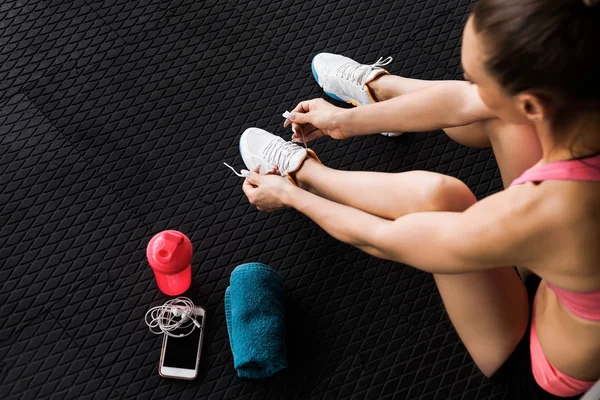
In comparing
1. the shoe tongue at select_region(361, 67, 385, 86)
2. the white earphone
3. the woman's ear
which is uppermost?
the woman's ear

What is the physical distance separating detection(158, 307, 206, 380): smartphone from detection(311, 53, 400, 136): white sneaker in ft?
1.96

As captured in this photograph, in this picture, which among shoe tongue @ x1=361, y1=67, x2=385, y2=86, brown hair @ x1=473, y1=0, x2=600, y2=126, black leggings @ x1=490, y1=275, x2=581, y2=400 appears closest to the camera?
brown hair @ x1=473, y1=0, x2=600, y2=126

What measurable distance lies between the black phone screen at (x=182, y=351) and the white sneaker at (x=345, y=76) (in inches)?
24.4

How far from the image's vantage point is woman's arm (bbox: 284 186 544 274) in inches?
32.3

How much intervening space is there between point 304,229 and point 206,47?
54cm

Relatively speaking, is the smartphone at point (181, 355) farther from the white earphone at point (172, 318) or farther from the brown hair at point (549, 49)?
the brown hair at point (549, 49)

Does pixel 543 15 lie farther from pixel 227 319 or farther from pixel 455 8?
pixel 455 8

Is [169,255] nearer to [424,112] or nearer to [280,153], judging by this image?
[280,153]

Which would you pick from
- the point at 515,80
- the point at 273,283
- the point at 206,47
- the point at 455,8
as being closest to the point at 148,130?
the point at 206,47

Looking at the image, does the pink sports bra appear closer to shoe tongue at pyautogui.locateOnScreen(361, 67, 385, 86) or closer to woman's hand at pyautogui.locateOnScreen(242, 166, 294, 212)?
woman's hand at pyautogui.locateOnScreen(242, 166, 294, 212)

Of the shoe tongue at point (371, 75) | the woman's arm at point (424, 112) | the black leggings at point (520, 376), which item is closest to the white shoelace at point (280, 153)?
the woman's arm at point (424, 112)

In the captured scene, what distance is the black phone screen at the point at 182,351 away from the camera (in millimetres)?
1285

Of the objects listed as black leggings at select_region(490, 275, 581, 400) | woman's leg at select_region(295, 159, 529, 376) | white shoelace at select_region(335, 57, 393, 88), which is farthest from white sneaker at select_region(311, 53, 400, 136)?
black leggings at select_region(490, 275, 581, 400)

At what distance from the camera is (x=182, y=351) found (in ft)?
4.26
